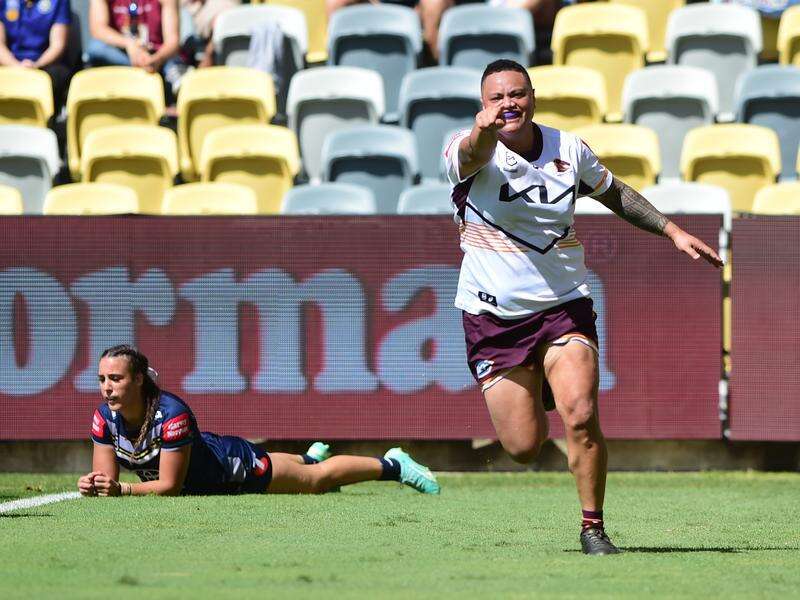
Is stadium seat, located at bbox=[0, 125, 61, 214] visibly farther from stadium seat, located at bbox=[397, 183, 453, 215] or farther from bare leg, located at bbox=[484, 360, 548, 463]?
bare leg, located at bbox=[484, 360, 548, 463]

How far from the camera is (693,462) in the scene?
1044 cm

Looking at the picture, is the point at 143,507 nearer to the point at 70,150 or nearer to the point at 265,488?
the point at 265,488

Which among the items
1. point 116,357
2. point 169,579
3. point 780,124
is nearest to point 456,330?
point 116,357

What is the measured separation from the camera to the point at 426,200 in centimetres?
1130

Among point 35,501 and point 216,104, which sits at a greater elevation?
point 216,104

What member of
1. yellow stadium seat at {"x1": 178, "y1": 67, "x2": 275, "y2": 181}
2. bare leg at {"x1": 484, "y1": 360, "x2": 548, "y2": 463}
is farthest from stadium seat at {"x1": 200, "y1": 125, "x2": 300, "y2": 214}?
bare leg at {"x1": 484, "y1": 360, "x2": 548, "y2": 463}

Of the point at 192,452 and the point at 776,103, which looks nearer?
the point at 192,452

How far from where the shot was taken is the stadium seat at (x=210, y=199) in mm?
11414

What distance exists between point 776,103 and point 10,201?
6.45 m

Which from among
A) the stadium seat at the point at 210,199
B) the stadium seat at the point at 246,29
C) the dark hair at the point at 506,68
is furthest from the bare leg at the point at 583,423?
the stadium seat at the point at 246,29

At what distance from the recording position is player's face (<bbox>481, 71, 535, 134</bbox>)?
5.66 m

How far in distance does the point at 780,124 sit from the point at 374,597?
924cm

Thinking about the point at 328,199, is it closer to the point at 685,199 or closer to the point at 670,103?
the point at 685,199

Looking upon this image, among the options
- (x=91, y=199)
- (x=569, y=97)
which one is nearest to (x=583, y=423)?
(x=91, y=199)
